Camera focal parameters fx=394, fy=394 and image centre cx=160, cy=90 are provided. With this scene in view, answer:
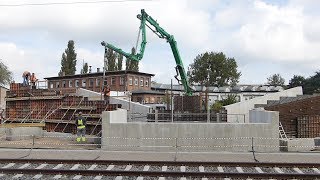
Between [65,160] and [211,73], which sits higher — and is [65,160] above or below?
below

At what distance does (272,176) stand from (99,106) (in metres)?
18.6

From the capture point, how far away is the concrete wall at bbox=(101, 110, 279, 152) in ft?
61.2

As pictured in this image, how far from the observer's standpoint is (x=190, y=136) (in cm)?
1905

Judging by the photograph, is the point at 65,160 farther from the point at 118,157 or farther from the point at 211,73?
the point at 211,73

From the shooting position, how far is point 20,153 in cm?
1727

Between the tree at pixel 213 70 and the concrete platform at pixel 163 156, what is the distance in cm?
8113

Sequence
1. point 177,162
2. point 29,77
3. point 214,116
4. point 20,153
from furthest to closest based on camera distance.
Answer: point 29,77 < point 214,116 < point 20,153 < point 177,162

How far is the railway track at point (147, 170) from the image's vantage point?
40.6ft

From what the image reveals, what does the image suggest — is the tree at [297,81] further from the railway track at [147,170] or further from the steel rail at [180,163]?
the railway track at [147,170]

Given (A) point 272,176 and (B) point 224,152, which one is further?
(B) point 224,152

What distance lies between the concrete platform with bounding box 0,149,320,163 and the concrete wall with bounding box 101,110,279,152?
1.39 metres

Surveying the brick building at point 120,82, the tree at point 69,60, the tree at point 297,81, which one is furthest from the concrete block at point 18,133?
the tree at point 297,81

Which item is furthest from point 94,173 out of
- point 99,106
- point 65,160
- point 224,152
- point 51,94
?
point 51,94

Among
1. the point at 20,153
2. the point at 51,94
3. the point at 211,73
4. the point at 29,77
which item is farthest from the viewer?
the point at 211,73
